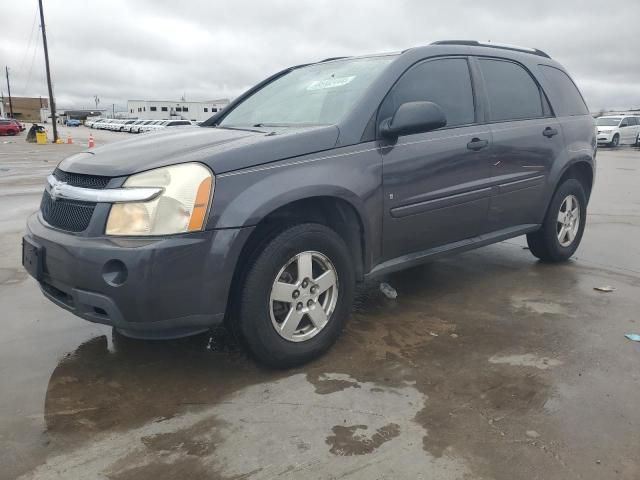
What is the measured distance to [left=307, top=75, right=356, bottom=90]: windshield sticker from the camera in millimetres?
3777

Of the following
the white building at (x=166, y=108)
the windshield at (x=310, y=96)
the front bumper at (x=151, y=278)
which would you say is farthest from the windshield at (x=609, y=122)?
the white building at (x=166, y=108)

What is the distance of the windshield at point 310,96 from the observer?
3570 mm

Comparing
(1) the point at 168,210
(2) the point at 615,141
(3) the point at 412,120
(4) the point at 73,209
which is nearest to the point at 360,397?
(1) the point at 168,210

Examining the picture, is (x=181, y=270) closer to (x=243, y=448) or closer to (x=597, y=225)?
(x=243, y=448)

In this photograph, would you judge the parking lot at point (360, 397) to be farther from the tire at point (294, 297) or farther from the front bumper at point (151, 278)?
the front bumper at point (151, 278)

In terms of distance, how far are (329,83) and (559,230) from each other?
2.74 metres

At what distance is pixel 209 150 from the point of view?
292 centimetres

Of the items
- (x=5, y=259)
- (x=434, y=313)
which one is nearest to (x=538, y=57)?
(x=434, y=313)

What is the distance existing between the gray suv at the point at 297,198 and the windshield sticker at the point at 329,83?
14 millimetres

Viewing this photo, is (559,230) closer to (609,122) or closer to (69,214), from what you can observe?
(69,214)

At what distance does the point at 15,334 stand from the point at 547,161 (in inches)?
167

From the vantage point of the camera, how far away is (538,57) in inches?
198

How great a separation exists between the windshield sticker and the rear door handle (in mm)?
964

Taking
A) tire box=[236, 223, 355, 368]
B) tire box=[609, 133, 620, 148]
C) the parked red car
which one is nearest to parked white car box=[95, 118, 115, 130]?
the parked red car
